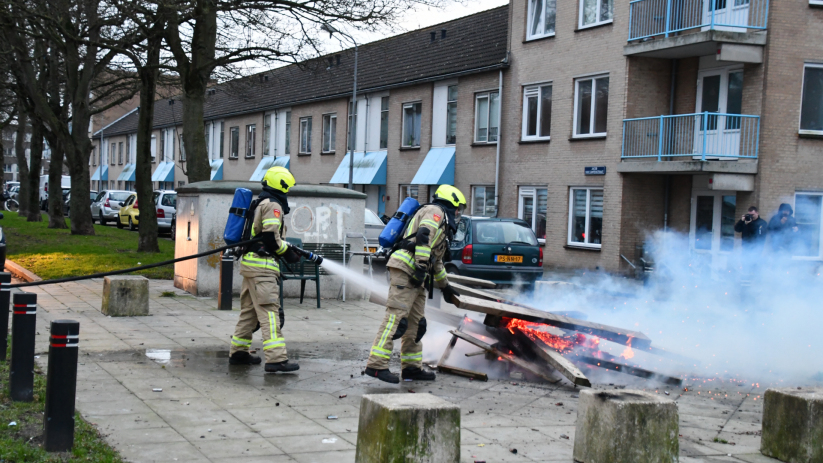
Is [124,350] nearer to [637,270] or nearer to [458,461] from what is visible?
[458,461]

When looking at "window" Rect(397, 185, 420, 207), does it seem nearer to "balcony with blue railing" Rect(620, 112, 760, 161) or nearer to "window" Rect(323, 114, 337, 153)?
"window" Rect(323, 114, 337, 153)

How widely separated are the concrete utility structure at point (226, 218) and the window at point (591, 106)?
1246 cm

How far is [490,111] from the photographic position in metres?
27.9

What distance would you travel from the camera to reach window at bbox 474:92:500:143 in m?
27.6

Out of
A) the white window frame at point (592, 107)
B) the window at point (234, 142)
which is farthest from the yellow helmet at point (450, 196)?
the window at point (234, 142)

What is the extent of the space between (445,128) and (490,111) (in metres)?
2.43

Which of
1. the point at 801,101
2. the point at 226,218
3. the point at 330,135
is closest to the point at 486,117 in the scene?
the point at 801,101

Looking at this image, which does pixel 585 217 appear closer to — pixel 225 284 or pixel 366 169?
pixel 366 169

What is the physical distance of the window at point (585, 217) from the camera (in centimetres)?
2386

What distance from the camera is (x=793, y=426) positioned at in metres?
5.49

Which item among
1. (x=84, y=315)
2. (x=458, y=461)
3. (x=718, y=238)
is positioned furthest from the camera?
(x=718, y=238)

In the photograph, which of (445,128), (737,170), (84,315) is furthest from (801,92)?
(84,315)

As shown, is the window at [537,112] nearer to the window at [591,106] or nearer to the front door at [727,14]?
the window at [591,106]

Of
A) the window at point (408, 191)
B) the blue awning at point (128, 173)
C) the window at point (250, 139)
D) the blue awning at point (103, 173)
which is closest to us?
the window at point (408, 191)
